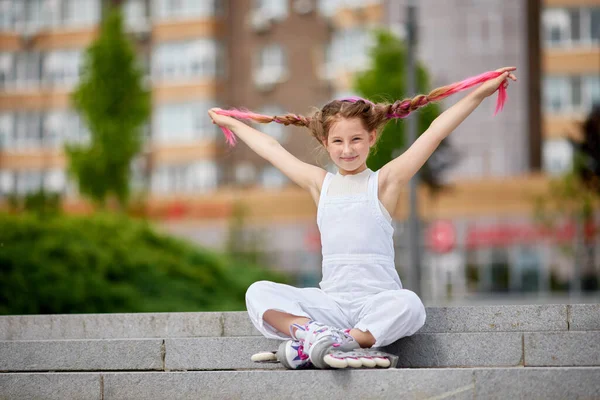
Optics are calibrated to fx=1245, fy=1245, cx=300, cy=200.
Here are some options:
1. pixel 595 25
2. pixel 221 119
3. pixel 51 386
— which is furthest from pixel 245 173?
→ pixel 51 386

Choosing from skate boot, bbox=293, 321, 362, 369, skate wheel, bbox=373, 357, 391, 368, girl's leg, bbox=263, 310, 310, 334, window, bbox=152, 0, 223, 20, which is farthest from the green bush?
window, bbox=152, 0, 223, 20

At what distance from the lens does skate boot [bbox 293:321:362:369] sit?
643 centimetres

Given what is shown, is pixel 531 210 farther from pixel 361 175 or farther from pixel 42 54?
pixel 361 175

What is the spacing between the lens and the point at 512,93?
41.4 meters

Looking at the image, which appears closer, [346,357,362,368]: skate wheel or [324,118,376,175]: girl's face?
[346,357,362,368]: skate wheel

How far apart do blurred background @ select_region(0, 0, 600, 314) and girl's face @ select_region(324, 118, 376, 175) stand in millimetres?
12398

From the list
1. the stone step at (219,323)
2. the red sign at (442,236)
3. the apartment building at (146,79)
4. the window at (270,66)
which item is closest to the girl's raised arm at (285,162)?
the stone step at (219,323)

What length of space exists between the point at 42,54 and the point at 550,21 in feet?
72.1

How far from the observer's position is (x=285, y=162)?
7.45 meters

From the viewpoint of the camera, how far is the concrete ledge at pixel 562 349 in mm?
7000

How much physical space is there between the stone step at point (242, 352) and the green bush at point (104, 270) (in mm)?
7528

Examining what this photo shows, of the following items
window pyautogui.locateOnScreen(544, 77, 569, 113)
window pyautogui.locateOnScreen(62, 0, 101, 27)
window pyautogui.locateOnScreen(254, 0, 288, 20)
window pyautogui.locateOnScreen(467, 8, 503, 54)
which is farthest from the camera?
window pyautogui.locateOnScreen(62, 0, 101, 27)

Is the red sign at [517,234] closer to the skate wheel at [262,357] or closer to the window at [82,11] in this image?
the window at [82,11]

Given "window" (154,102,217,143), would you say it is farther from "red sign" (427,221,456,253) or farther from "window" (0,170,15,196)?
"red sign" (427,221,456,253)
